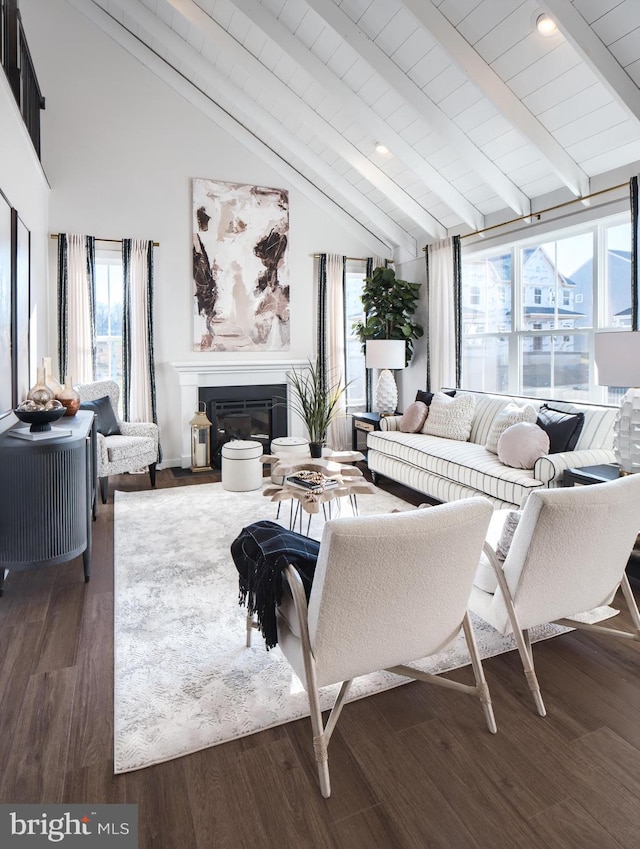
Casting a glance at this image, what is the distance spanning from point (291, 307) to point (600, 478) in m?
4.15

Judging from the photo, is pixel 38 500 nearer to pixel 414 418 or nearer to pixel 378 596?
pixel 378 596

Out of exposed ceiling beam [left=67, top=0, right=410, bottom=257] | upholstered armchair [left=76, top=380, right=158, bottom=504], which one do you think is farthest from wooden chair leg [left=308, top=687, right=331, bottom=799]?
exposed ceiling beam [left=67, top=0, right=410, bottom=257]

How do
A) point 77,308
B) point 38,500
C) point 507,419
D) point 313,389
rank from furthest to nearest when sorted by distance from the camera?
point 313,389 → point 77,308 → point 507,419 → point 38,500

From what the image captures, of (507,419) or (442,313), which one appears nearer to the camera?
(507,419)

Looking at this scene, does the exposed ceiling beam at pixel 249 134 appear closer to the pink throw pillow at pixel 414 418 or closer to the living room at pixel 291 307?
the living room at pixel 291 307

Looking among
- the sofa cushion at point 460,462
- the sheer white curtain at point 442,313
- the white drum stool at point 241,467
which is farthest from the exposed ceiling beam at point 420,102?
the white drum stool at point 241,467

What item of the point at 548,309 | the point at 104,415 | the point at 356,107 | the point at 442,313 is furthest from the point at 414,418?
the point at 104,415

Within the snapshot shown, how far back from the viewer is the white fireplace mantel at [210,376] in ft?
18.7

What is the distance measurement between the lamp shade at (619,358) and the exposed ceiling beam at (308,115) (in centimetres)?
320

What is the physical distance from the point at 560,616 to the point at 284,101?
4772mm

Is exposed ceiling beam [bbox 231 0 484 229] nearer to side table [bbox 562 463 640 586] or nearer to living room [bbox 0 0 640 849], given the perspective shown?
living room [bbox 0 0 640 849]

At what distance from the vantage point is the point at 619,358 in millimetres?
2879

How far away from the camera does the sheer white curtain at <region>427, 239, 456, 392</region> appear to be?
558 centimetres

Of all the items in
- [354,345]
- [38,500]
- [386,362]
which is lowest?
[38,500]
